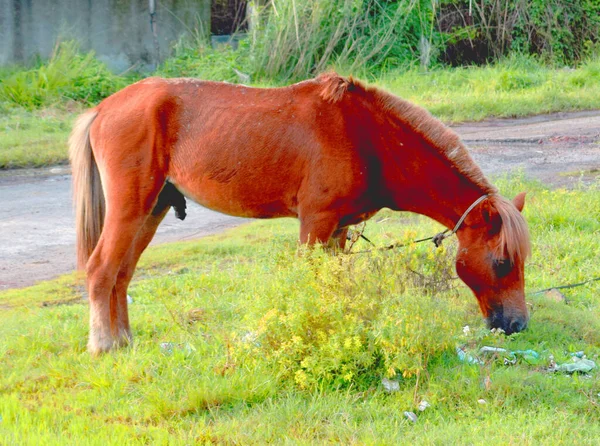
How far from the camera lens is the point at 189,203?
10391 millimetres

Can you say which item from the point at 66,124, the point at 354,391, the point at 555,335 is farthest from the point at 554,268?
the point at 66,124

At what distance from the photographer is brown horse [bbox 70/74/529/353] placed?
18.4 feet

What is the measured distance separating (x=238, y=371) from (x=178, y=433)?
0.65 metres

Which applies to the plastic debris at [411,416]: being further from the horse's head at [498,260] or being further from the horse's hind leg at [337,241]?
the horse's hind leg at [337,241]

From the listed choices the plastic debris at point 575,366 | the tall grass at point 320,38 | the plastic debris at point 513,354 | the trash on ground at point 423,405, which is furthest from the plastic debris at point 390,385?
the tall grass at point 320,38

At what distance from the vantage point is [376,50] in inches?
624

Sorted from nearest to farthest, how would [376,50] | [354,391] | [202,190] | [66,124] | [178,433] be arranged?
[178,433] → [354,391] → [202,190] → [66,124] → [376,50]

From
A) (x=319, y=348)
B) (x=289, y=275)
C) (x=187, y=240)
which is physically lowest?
(x=187, y=240)

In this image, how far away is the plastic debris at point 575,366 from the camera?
17.3ft

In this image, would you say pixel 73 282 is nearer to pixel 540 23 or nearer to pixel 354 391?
pixel 354 391

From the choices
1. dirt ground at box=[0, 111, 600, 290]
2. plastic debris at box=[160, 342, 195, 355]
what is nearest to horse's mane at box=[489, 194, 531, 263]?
Result: plastic debris at box=[160, 342, 195, 355]

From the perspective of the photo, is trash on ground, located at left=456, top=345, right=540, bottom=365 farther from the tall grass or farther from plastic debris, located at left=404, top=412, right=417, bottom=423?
the tall grass

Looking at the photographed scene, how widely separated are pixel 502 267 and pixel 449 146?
86 centimetres

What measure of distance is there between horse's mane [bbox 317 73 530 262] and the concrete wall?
33.6 ft
